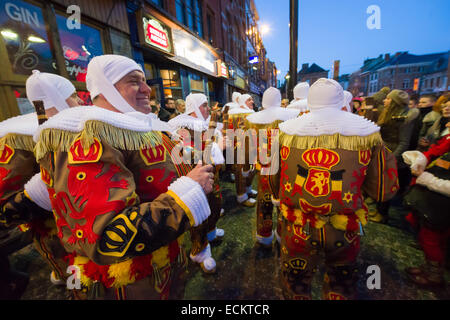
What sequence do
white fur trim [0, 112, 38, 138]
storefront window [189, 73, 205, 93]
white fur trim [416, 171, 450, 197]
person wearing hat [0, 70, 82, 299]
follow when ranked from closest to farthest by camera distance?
1. person wearing hat [0, 70, 82, 299]
2. white fur trim [0, 112, 38, 138]
3. white fur trim [416, 171, 450, 197]
4. storefront window [189, 73, 205, 93]

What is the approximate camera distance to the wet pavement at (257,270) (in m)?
2.20

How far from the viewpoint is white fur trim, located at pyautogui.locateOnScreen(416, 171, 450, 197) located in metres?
1.90

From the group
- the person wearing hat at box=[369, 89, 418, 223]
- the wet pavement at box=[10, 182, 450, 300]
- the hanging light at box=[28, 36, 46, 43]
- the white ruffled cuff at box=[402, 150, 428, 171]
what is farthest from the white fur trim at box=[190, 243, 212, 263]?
the hanging light at box=[28, 36, 46, 43]

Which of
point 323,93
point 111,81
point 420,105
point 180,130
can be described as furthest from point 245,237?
point 420,105

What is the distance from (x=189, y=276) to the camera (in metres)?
2.57

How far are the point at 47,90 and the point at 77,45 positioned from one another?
434cm

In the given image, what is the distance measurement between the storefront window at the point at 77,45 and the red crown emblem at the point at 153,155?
17.2 ft

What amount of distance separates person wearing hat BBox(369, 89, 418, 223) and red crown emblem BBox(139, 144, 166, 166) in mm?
4190

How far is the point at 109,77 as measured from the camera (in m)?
1.16

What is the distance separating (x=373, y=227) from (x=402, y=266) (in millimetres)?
951

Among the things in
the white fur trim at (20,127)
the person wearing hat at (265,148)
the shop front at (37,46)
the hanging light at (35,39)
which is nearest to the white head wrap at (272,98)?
the person wearing hat at (265,148)

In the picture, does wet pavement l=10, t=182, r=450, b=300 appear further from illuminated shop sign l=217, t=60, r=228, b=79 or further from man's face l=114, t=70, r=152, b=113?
illuminated shop sign l=217, t=60, r=228, b=79

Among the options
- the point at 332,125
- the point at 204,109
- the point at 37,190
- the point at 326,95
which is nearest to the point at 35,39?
the point at 204,109

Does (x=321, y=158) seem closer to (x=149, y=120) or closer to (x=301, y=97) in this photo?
(x=149, y=120)
